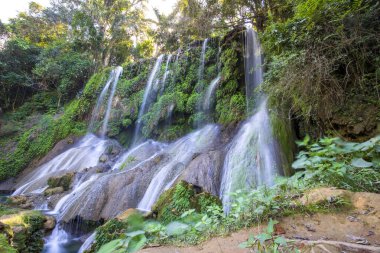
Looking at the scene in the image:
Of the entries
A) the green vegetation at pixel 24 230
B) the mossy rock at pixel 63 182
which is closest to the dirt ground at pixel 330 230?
the green vegetation at pixel 24 230

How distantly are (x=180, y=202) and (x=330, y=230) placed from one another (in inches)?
103

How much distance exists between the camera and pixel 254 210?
2146 mm

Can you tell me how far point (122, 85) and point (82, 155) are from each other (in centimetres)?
452

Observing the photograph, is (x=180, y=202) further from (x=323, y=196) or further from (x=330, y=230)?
(x=330, y=230)

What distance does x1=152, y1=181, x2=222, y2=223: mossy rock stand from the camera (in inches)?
152

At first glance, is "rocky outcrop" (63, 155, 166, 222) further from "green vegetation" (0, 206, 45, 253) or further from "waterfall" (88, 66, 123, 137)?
"waterfall" (88, 66, 123, 137)

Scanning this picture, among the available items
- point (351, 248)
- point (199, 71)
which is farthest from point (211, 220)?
point (199, 71)

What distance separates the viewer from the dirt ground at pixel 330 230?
1.61m

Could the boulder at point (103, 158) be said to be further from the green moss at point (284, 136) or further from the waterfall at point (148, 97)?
the green moss at point (284, 136)

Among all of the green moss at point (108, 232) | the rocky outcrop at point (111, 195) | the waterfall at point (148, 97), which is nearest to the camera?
the green moss at point (108, 232)

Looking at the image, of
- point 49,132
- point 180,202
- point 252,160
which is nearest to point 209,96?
point 252,160

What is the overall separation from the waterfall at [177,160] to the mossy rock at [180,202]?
1.03m

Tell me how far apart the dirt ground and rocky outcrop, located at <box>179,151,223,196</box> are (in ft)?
9.45

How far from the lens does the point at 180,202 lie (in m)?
4.02
